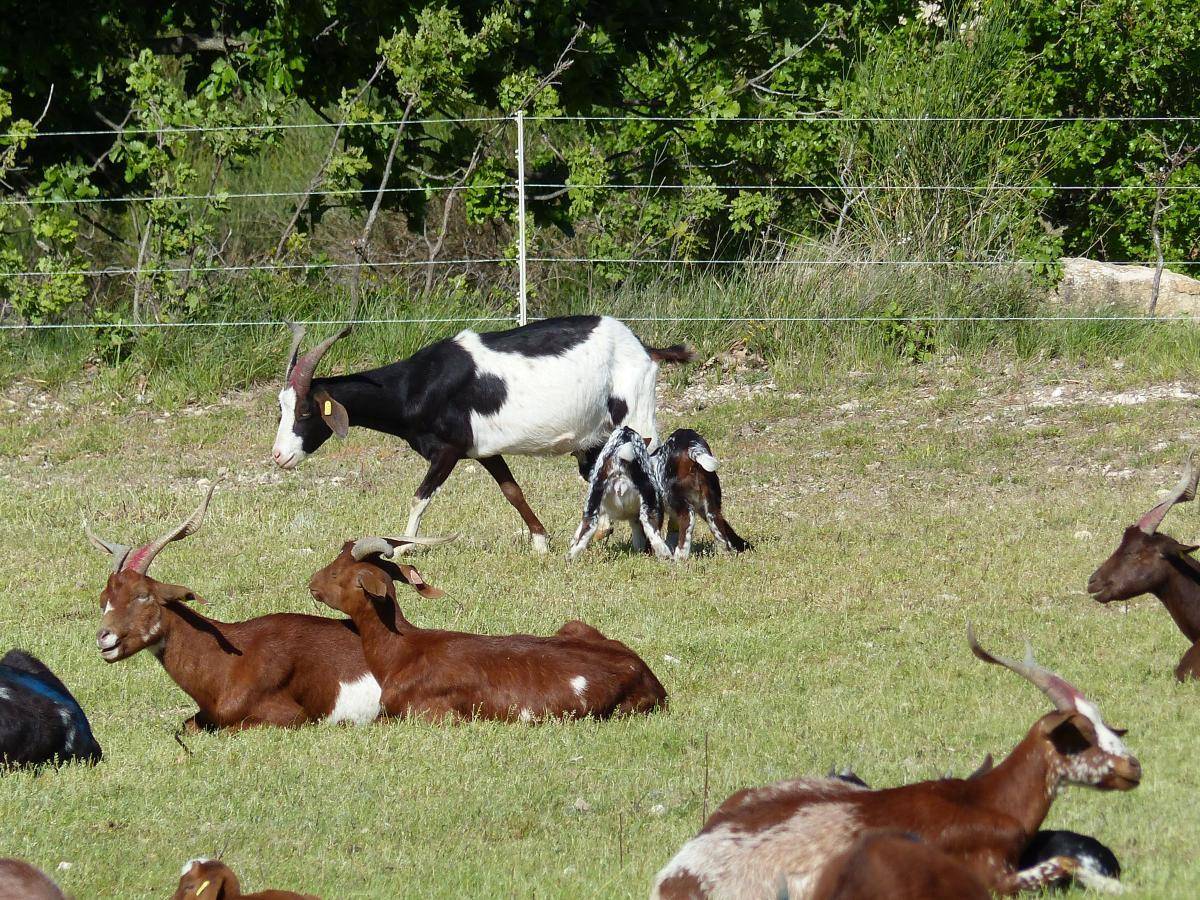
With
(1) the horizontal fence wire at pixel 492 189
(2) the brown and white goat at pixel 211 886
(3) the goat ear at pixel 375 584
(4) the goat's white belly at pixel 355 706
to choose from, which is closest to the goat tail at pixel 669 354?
(1) the horizontal fence wire at pixel 492 189

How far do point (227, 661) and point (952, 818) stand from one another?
4.24 metres

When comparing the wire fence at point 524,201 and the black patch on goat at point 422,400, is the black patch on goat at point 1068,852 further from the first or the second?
the wire fence at point 524,201

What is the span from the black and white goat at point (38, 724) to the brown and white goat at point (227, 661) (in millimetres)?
504

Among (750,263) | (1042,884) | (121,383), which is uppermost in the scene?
(1042,884)

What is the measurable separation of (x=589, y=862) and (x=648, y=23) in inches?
512

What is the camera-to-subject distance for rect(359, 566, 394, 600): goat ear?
810 centimetres

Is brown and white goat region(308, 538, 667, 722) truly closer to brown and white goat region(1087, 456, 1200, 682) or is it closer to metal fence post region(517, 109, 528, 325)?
brown and white goat region(1087, 456, 1200, 682)

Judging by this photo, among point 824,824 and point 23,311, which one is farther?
point 23,311

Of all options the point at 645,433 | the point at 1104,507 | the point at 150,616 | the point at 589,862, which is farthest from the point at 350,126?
the point at 589,862

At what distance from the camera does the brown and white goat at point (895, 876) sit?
160 inches

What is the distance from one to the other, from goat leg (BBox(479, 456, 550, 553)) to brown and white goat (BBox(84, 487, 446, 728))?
12.3 feet

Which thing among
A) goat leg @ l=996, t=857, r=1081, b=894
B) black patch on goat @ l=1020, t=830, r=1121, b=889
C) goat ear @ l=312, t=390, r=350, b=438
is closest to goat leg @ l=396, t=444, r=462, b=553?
goat ear @ l=312, t=390, r=350, b=438

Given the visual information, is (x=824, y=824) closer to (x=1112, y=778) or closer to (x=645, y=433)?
(x=1112, y=778)

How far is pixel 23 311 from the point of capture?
17.1 metres
